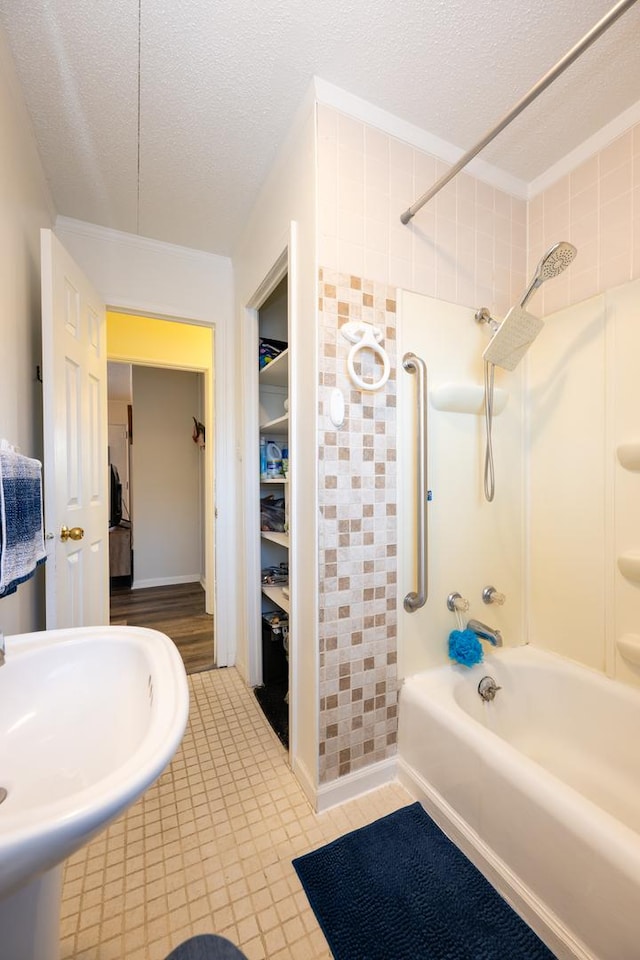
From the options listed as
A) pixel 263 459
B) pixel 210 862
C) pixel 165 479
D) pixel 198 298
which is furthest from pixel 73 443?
pixel 165 479

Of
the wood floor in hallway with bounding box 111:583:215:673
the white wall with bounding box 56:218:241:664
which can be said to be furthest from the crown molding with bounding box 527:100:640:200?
the wood floor in hallway with bounding box 111:583:215:673

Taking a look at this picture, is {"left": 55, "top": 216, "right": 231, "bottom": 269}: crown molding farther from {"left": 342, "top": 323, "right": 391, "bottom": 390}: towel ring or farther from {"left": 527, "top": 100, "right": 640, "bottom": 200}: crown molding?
{"left": 527, "top": 100, "right": 640, "bottom": 200}: crown molding

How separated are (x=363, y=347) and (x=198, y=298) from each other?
1.38m

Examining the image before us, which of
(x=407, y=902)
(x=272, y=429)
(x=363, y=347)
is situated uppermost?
(x=363, y=347)

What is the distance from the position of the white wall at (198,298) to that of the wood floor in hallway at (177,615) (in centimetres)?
34

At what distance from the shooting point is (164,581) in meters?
4.13

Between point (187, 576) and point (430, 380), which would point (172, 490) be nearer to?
point (187, 576)

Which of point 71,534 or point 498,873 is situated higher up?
point 71,534

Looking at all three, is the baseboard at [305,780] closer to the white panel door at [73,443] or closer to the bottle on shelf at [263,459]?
the white panel door at [73,443]

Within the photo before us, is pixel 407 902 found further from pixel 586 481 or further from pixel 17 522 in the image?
pixel 586 481

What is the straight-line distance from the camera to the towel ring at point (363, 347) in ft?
4.29

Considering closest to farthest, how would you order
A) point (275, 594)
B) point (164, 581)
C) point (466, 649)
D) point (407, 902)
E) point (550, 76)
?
1. point (550, 76)
2. point (407, 902)
3. point (466, 649)
4. point (275, 594)
5. point (164, 581)

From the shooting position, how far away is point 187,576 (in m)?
4.24

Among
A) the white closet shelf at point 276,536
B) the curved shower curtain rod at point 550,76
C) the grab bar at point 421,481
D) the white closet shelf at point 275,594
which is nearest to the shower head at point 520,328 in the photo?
the grab bar at point 421,481
